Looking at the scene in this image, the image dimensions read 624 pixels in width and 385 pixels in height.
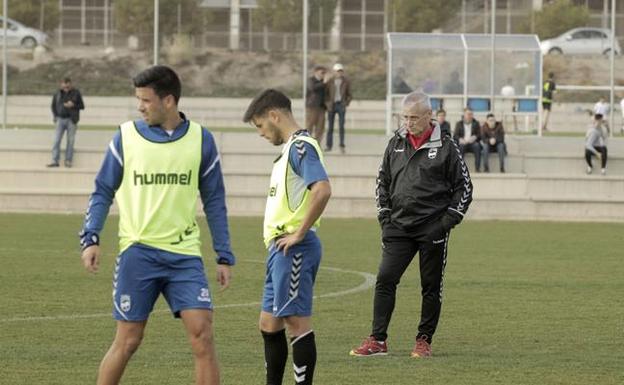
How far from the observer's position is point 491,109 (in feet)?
113

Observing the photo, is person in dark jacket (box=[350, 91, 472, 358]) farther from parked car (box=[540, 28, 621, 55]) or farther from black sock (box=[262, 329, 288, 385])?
parked car (box=[540, 28, 621, 55])

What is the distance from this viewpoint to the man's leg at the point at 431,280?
37.0 ft

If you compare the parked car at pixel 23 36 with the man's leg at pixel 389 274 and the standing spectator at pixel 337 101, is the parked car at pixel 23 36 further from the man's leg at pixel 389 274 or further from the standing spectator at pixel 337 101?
the man's leg at pixel 389 274

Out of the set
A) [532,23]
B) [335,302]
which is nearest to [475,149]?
[335,302]

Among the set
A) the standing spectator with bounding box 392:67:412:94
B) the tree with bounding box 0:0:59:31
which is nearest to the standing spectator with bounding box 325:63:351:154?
the standing spectator with bounding box 392:67:412:94

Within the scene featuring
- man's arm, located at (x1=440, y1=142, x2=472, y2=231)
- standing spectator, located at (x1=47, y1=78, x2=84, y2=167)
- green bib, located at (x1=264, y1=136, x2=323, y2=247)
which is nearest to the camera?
green bib, located at (x1=264, y1=136, x2=323, y2=247)

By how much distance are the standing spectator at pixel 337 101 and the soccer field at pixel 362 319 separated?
9022 millimetres

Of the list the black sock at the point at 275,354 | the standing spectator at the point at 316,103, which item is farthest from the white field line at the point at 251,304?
the standing spectator at the point at 316,103

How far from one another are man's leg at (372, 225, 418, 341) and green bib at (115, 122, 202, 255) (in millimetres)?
3464

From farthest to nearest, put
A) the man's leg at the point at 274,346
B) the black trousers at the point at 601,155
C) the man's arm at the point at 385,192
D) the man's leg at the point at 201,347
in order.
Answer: the black trousers at the point at 601,155 < the man's arm at the point at 385,192 < the man's leg at the point at 274,346 < the man's leg at the point at 201,347

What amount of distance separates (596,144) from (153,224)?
24.9 metres

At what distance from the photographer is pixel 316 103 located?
3153 cm

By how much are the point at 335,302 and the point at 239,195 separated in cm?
1477

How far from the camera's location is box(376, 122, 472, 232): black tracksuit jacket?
36.9ft
